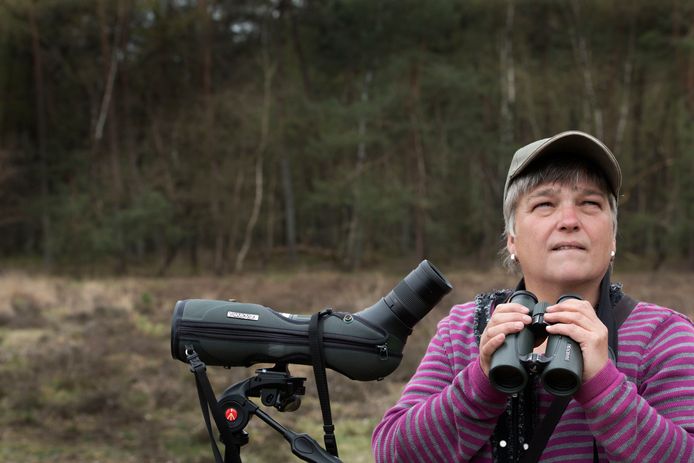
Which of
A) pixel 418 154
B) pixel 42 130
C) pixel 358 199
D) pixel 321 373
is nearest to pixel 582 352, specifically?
pixel 321 373

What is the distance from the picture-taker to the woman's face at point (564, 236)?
155 centimetres

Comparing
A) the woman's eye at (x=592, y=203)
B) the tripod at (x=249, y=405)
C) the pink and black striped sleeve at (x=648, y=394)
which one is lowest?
the tripod at (x=249, y=405)

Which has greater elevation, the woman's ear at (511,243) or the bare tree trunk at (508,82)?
the bare tree trunk at (508,82)

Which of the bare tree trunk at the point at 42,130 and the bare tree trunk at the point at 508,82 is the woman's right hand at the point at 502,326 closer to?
the bare tree trunk at the point at 508,82

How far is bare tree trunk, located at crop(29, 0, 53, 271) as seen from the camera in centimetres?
2508

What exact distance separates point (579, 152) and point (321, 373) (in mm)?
703

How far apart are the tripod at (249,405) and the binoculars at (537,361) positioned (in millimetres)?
475

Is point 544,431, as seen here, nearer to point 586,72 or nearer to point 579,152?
point 579,152

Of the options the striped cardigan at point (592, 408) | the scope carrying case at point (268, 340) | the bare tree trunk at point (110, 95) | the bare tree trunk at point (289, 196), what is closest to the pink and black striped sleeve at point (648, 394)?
the striped cardigan at point (592, 408)

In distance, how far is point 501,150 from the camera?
82.3ft

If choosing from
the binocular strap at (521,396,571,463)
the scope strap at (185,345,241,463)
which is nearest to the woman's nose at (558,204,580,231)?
the binocular strap at (521,396,571,463)

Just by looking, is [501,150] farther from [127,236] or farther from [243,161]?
[127,236]

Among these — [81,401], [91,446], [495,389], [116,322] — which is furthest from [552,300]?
[116,322]

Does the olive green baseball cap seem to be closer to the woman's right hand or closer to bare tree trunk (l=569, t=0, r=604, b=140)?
the woman's right hand
